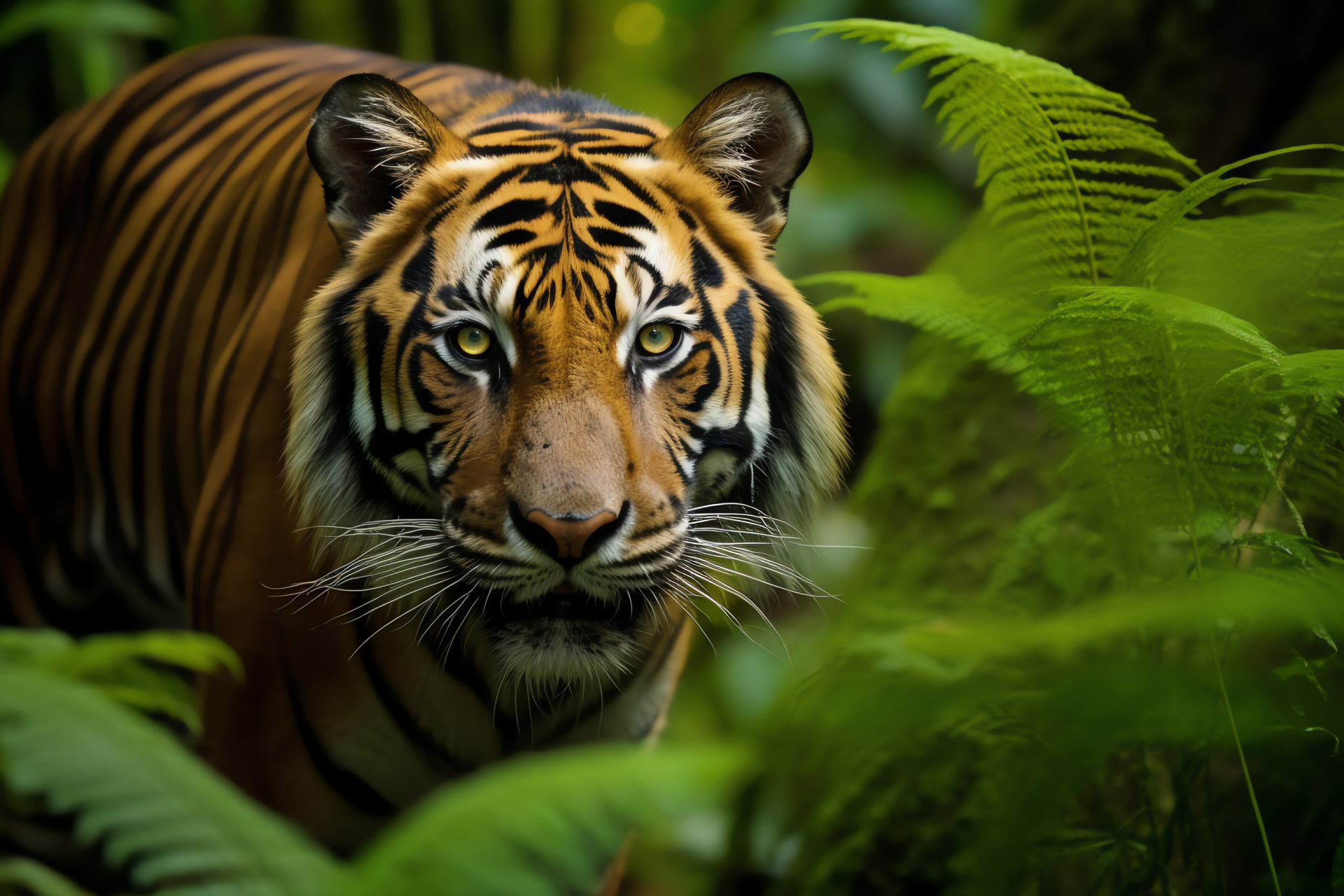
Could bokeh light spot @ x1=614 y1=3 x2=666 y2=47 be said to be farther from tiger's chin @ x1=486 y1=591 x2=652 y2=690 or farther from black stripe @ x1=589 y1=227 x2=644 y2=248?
tiger's chin @ x1=486 y1=591 x2=652 y2=690

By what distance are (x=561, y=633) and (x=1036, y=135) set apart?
102 centimetres

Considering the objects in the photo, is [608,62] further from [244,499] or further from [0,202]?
[244,499]

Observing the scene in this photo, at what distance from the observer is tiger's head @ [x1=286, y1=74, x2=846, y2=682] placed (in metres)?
1.53

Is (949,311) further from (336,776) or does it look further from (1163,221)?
(336,776)

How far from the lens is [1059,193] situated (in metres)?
1.59

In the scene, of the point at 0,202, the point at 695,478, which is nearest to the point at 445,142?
the point at 695,478

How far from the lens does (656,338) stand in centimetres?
164

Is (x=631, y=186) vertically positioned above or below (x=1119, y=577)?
above

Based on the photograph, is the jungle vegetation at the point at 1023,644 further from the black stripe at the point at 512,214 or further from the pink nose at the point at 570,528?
the black stripe at the point at 512,214

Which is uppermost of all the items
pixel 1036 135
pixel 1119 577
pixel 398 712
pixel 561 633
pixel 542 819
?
pixel 1036 135

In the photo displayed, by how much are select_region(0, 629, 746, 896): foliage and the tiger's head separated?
0.71 m

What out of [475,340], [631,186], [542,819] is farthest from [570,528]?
[542,819]

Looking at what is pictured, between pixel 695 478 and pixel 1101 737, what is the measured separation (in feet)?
2.77

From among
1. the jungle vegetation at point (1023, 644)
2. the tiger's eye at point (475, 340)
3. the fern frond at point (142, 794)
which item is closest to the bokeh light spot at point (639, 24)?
the jungle vegetation at point (1023, 644)
